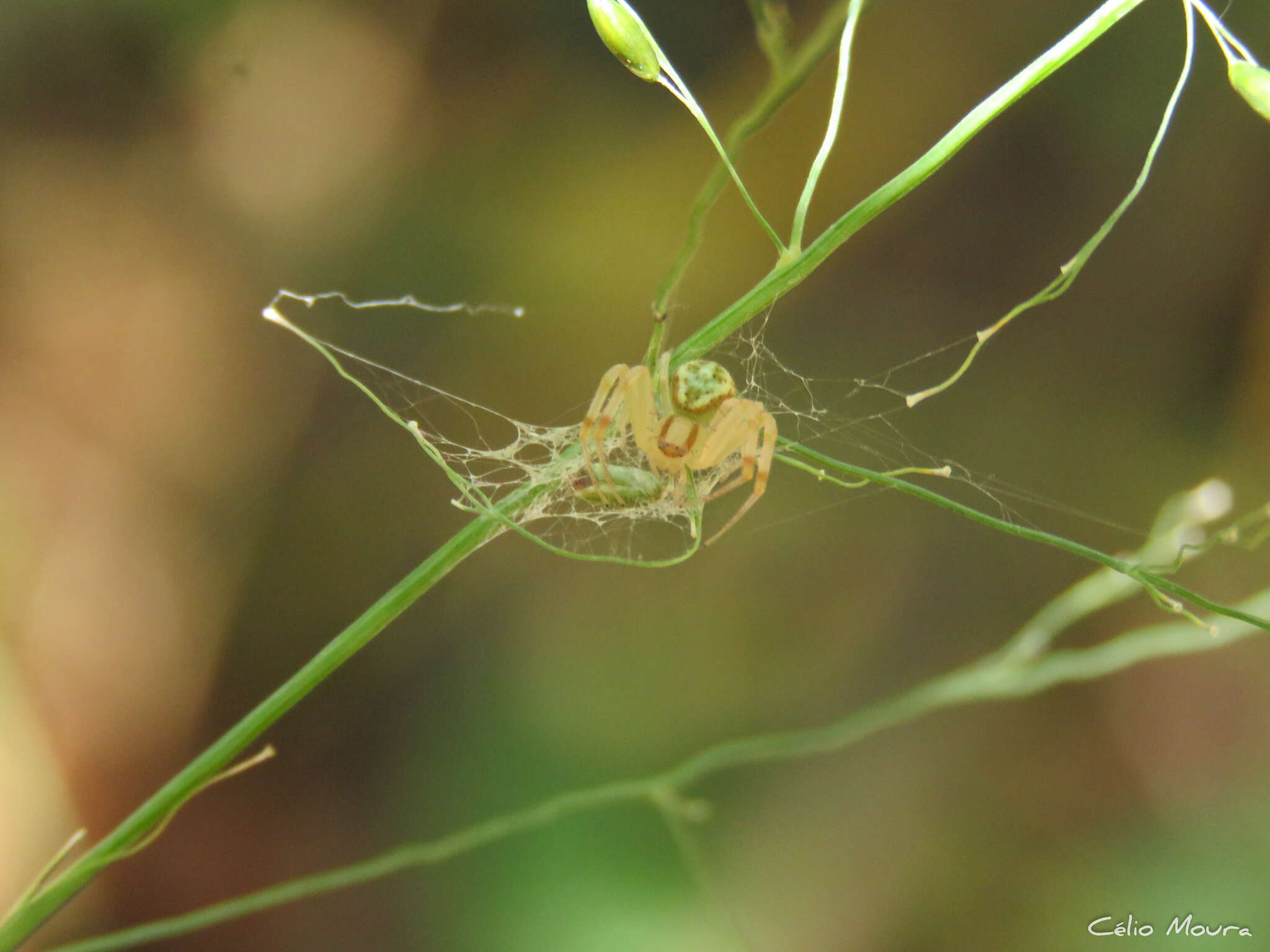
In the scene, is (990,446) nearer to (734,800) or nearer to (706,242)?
(706,242)

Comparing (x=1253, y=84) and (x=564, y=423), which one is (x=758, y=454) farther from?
(x=564, y=423)

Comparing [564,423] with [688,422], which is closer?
[688,422]

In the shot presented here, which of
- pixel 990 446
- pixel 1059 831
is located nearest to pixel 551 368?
pixel 990 446

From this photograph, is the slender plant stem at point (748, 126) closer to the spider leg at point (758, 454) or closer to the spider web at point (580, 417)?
the spider leg at point (758, 454)

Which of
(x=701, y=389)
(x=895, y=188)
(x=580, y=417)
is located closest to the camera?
(x=895, y=188)

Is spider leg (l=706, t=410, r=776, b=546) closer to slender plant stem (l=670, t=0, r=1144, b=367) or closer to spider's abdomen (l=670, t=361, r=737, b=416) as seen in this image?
spider's abdomen (l=670, t=361, r=737, b=416)

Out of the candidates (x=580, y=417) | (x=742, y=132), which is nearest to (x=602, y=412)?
(x=742, y=132)
